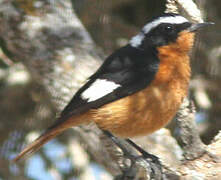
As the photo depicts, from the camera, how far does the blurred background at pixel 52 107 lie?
5.88 meters

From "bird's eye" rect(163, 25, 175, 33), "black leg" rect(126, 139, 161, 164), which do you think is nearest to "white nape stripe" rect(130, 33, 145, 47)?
"bird's eye" rect(163, 25, 175, 33)

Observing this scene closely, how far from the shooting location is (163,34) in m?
4.86

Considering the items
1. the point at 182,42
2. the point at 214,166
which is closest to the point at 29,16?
the point at 182,42

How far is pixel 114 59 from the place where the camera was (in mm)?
4812

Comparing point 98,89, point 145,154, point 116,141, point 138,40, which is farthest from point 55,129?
point 138,40

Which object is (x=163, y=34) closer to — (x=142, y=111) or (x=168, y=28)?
(x=168, y=28)

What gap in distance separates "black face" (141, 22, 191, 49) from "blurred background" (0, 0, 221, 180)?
3.13 ft

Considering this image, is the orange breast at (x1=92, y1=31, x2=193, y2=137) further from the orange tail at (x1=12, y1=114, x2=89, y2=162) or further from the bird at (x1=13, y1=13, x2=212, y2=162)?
the orange tail at (x1=12, y1=114, x2=89, y2=162)

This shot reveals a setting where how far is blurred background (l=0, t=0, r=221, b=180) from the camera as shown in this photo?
588cm

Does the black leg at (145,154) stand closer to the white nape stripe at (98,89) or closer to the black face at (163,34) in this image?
the white nape stripe at (98,89)

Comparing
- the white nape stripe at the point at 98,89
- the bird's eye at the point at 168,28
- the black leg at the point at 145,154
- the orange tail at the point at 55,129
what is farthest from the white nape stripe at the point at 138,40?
the black leg at the point at 145,154

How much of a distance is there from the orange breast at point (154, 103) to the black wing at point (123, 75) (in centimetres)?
5

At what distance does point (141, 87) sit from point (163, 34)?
0.55 metres

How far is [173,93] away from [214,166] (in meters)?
0.66
